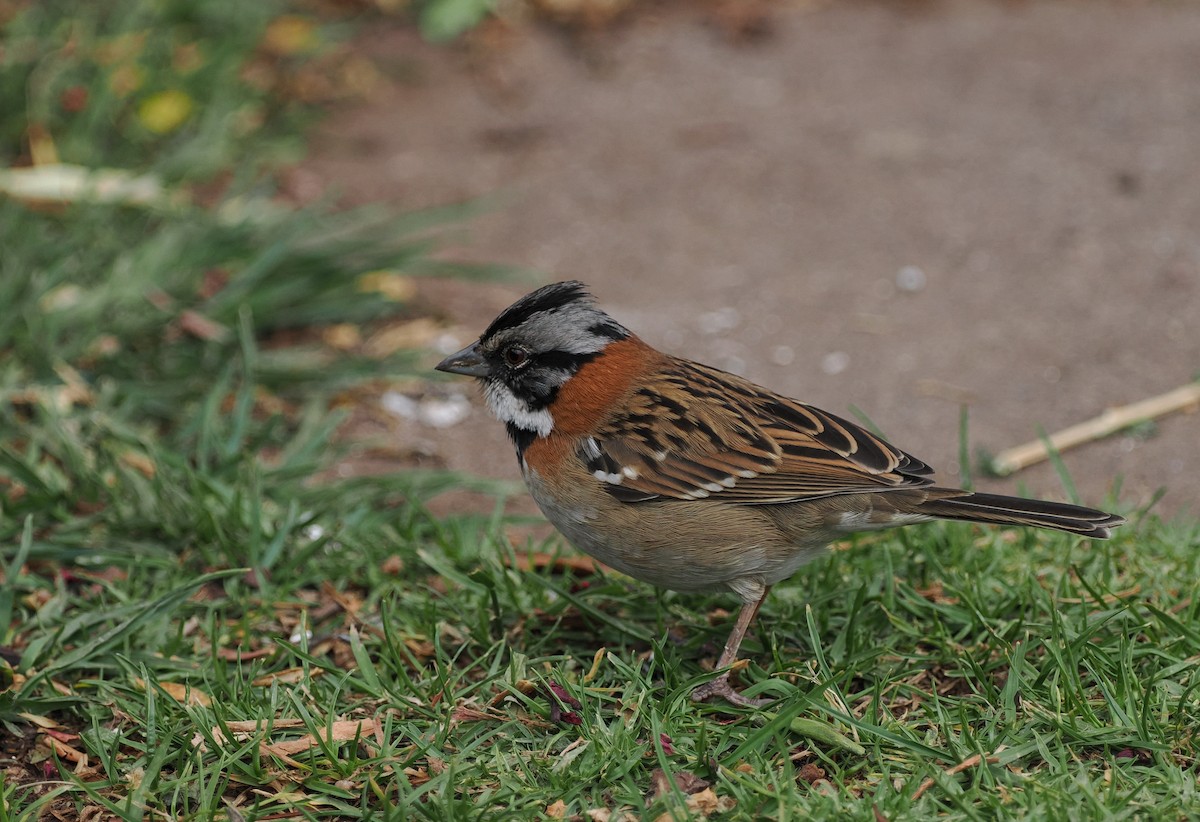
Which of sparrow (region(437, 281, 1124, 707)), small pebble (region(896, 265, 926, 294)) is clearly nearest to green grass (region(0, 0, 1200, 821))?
sparrow (region(437, 281, 1124, 707))

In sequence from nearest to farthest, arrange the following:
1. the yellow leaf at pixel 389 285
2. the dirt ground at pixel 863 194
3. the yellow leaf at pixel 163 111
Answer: the dirt ground at pixel 863 194 → the yellow leaf at pixel 389 285 → the yellow leaf at pixel 163 111

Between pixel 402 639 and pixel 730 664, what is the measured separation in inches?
46.1

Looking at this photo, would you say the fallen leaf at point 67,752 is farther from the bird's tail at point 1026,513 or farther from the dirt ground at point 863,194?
the bird's tail at point 1026,513

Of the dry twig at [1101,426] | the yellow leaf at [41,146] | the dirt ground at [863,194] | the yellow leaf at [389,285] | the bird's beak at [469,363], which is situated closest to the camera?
the bird's beak at [469,363]

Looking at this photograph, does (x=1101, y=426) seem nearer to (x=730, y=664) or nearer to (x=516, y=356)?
(x=730, y=664)

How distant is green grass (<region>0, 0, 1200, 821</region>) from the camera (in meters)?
3.78

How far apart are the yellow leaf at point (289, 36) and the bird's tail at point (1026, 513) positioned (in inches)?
245

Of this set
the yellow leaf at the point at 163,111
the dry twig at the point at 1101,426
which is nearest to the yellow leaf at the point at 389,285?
the yellow leaf at the point at 163,111

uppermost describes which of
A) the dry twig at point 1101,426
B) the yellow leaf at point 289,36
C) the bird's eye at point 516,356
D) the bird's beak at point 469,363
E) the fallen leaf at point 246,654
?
the yellow leaf at point 289,36

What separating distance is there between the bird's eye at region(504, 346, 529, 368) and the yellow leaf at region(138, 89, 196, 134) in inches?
165

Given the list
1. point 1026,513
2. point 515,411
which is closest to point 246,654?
point 515,411

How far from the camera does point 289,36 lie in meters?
9.02

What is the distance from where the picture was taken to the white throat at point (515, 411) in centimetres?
464

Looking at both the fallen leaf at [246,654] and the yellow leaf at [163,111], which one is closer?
the fallen leaf at [246,654]
